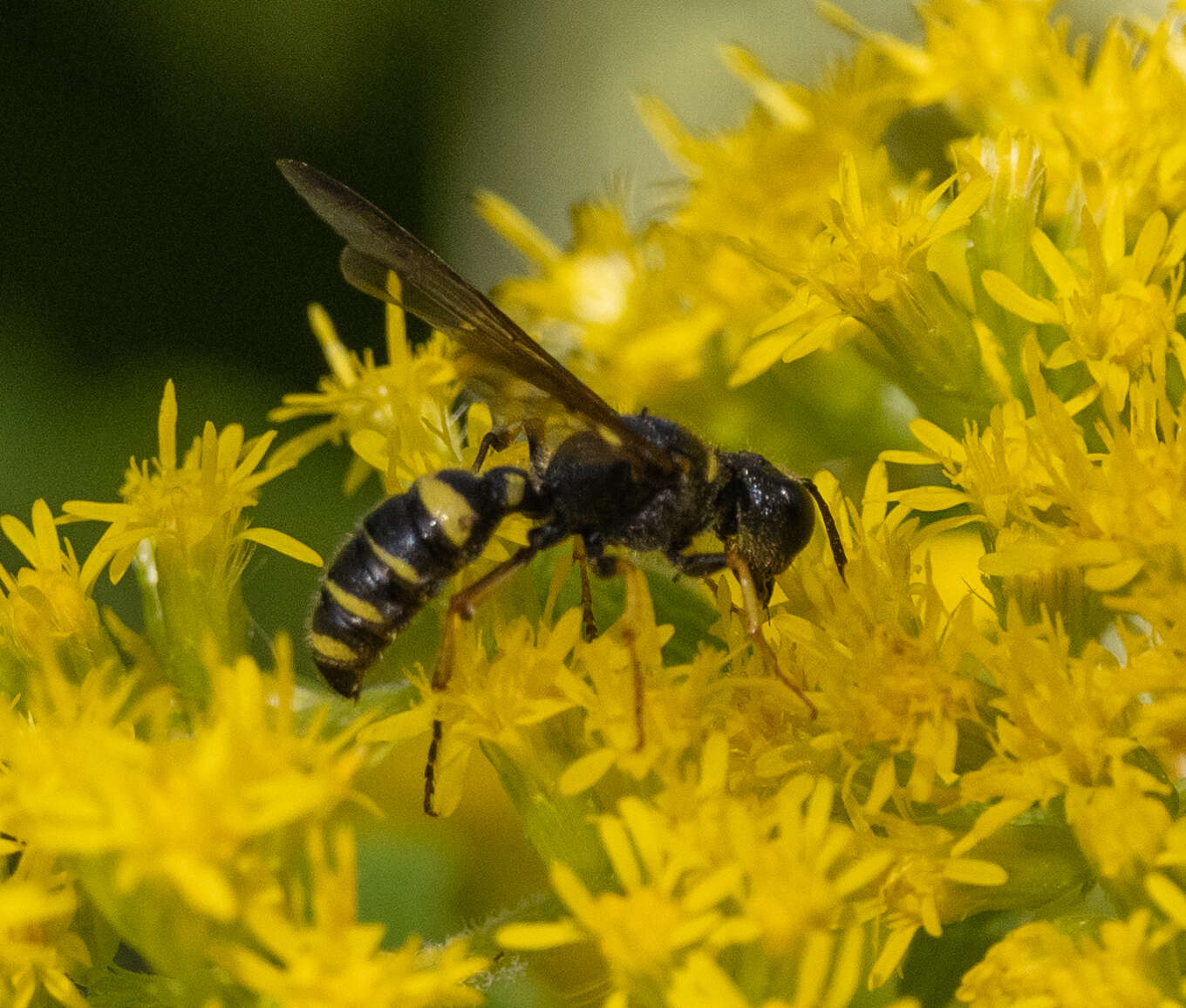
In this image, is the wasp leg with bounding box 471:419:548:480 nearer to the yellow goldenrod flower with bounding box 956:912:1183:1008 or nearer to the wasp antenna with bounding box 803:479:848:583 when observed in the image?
the wasp antenna with bounding box 803:479:848:583

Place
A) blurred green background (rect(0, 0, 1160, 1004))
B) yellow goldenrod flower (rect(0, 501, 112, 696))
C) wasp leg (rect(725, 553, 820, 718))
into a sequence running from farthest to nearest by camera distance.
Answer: blurred green background (rect(0, 0, 1160, 1004)) < yellow goldenrod flower (rect(0, 501, 112, 696)) < wasp leg (rect(725, 553, 820, 718))

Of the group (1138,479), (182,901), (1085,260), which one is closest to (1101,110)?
(1085,260)

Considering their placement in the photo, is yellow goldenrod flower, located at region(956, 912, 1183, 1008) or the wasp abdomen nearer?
yellow goldenrod flower, located at region(956, 912, 1183, 1008)

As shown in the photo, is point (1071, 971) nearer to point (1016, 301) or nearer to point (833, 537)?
point (833, 537)

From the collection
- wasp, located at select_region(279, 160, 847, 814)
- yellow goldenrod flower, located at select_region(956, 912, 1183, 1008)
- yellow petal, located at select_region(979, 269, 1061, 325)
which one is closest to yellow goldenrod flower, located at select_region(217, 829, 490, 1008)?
wasp, located at select_region(279, 160, 847, 814)

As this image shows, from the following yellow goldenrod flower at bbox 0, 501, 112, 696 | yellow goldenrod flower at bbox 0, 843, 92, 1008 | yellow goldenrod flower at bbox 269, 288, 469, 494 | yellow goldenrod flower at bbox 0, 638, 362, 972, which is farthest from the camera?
yellow goldenrod flower at bbox 269, 288, 469, 494

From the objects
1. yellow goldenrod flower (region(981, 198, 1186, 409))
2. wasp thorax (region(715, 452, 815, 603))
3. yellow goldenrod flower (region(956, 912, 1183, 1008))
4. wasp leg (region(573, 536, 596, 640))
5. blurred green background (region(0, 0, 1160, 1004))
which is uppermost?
blurred green background (region(0, 0, 1160, 1004))

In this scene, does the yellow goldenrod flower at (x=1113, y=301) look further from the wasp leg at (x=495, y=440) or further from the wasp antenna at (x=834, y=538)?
the wasp leg at (x=495, y=440)

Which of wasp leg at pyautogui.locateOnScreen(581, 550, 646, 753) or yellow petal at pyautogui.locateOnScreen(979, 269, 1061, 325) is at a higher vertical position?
yellow petal at pyautogui.locateOnScreen(979, 269, 1061, 325)

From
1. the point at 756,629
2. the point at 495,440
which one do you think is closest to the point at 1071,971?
the point at 756,629
